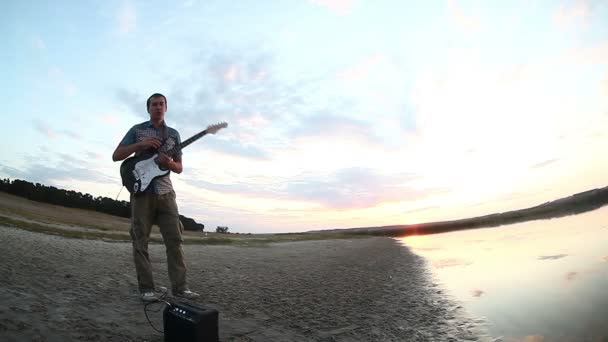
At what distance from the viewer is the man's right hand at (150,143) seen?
5.80m

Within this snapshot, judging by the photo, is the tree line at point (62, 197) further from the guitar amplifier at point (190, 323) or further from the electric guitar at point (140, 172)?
the guitar amplifier at point (190, 323)

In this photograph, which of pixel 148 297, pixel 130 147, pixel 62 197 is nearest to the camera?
pixel 148 297

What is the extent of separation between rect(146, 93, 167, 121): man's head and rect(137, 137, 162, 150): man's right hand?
0.41 m

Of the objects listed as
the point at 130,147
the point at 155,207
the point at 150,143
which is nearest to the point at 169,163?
the point at 150,143

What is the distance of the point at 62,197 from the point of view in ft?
167

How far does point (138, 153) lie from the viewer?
238 inches

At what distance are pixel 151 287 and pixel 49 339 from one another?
2.07 meters

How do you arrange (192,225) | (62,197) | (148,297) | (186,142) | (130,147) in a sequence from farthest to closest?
(192,225), (62,197), (186,142), (130,147), (148,297)

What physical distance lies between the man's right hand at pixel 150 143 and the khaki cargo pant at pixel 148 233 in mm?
789

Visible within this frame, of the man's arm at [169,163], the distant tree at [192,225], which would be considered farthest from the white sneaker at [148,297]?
the distant tree at [192,225]

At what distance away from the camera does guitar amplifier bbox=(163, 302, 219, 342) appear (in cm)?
331

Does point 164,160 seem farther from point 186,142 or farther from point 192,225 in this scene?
point 192,225

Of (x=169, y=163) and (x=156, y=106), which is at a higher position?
(x=156, y=106)

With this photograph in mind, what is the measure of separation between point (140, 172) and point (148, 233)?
3.34ft
